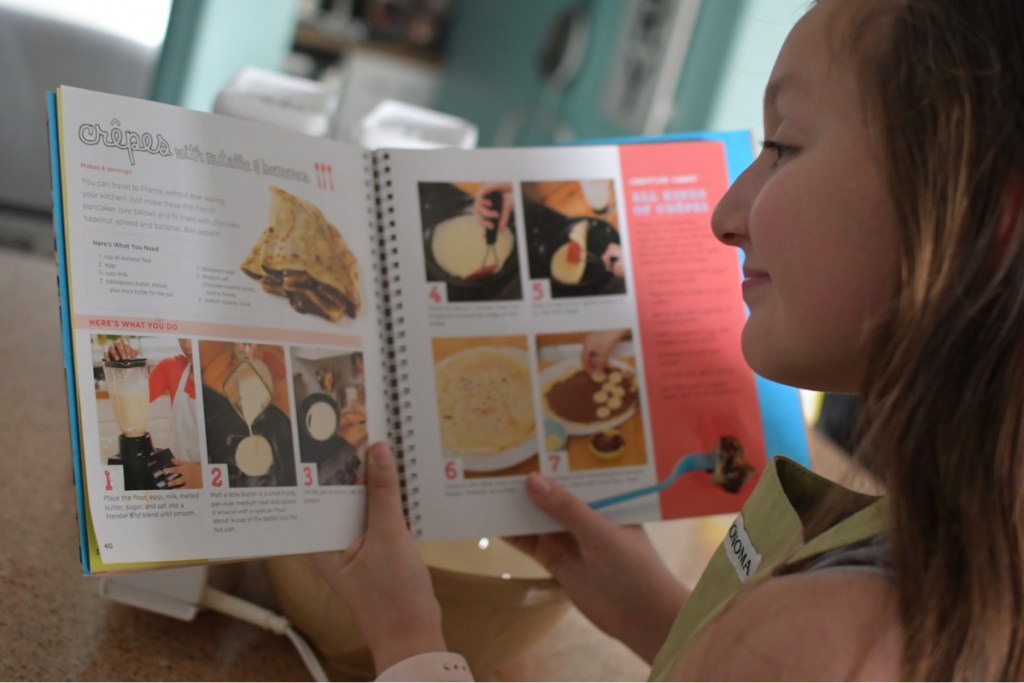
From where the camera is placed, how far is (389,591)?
62 centimetres

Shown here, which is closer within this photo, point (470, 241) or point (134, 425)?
point (134, 425)

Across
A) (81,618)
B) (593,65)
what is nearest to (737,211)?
(81,618)

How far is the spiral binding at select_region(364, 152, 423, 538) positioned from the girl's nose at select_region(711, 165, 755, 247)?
0.25m

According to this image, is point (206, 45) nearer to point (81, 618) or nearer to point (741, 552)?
point (81, 618)

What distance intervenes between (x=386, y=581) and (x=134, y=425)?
0.19 m

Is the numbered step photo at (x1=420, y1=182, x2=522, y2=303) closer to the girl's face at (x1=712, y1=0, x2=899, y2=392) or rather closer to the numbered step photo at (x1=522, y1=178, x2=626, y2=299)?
the numbered step photo at (x1=522, y1=178, x2=626, y2=299)

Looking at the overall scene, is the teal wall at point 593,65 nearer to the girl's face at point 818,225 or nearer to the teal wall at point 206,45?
the girl's face at point 818,225

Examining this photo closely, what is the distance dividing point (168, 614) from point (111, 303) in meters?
0.26

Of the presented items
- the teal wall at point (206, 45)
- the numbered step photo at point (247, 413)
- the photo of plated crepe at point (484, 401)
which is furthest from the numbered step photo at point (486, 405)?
the teal wall at point (206, 45)

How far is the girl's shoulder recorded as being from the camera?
400mm

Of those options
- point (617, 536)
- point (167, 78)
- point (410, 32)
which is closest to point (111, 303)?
point (617, 536)

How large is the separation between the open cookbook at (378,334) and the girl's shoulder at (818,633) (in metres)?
0.28

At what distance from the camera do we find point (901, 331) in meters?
0.44

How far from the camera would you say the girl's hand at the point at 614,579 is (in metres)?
0.71
